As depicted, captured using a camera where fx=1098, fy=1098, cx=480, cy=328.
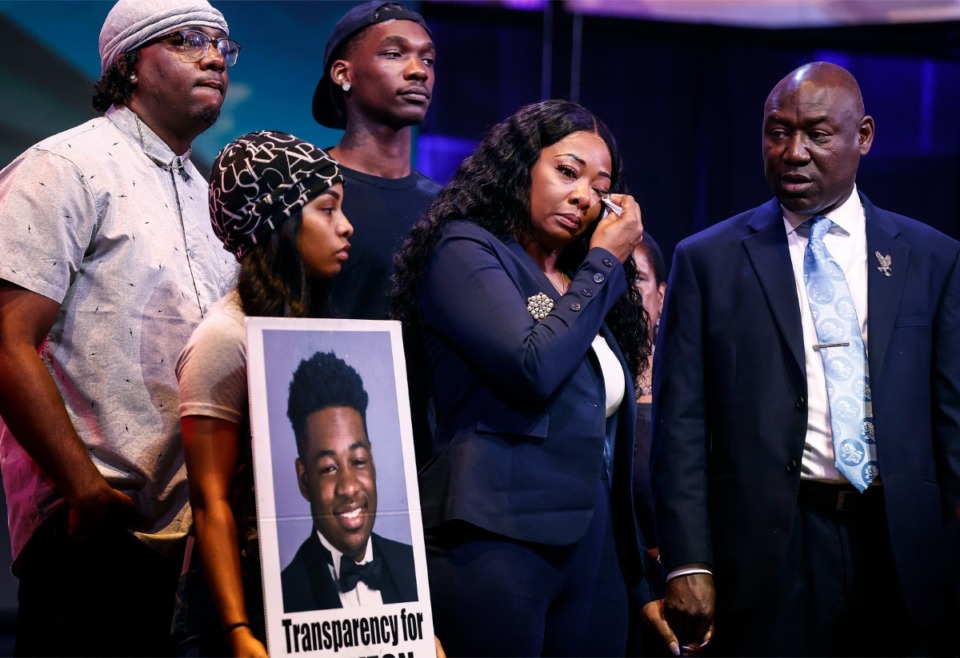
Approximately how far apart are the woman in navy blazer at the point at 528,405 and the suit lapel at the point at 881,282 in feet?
2.01

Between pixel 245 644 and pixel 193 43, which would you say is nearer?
pixel 245 644

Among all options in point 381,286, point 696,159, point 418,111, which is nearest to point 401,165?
point 418,111

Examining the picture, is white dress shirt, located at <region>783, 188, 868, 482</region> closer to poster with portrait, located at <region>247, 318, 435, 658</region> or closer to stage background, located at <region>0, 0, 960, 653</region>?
poster with portrait, located at <region>247, 318, 435, 658</region>

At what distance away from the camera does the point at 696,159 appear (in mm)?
5359

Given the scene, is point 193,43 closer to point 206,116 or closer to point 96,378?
point 206,116

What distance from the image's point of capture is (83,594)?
2.32 meters

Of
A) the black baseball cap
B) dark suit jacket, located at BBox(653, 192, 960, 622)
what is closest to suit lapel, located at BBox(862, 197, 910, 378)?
dark suit jacket, located at BBox(653, 192, 960, 622)

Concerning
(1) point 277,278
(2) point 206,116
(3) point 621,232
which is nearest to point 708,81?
(3) point 621,232

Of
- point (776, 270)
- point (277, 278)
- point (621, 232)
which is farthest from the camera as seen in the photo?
point (776, 270)

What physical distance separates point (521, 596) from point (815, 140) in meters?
1.39

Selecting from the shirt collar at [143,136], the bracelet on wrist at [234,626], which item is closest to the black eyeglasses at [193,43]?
the shirt collar at [143,136]

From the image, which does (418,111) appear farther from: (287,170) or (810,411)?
(810,411)

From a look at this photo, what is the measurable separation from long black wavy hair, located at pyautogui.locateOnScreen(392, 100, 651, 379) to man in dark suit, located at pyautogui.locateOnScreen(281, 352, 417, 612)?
47 centimetres

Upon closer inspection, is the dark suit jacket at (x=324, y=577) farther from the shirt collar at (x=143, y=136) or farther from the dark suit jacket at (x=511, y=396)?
the shirt collar at (x=143, y=136)
